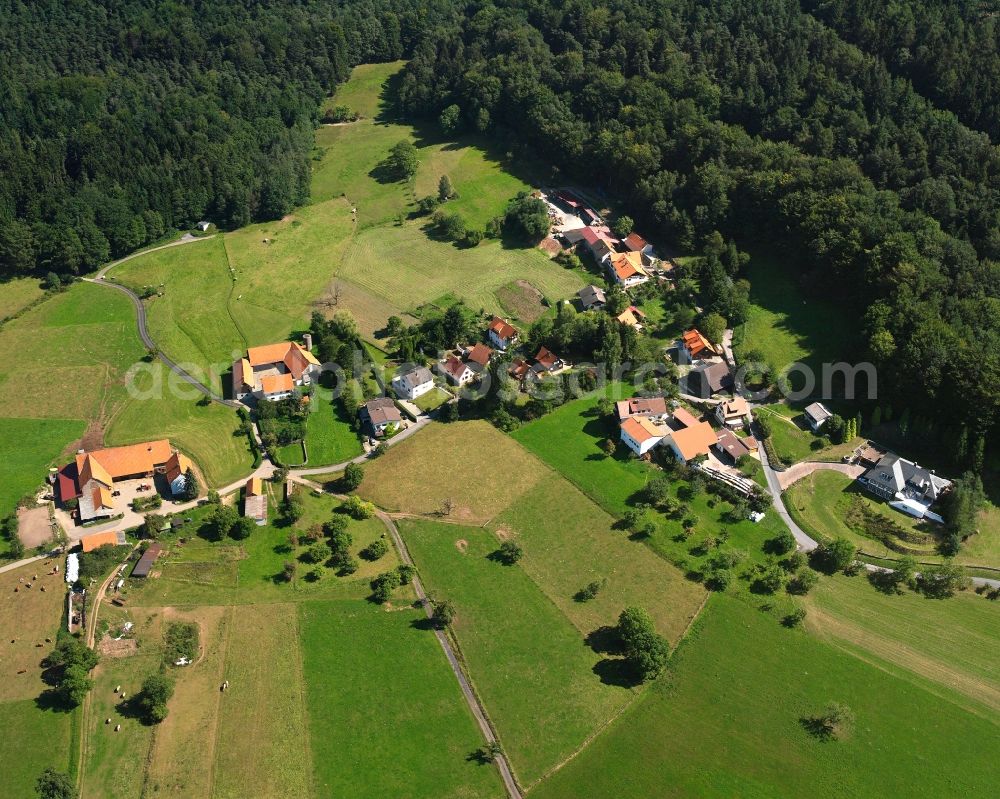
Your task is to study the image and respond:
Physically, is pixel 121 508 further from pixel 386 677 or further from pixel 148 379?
pixel 386 677

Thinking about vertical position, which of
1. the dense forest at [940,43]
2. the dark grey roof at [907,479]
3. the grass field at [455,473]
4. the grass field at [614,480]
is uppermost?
the dense forest at [940,43]

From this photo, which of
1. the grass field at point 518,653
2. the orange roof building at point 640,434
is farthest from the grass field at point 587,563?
the orange roof building at point 640,434

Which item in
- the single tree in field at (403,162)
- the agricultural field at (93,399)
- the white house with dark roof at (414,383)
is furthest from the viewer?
the single tree in field at (403,162)

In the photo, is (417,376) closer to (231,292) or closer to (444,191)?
(231,292)

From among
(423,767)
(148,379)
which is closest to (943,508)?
(423,767)

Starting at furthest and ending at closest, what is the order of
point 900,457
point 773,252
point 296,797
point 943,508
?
point 773,252 → point 900,457 → point 943,508 → point 296,797

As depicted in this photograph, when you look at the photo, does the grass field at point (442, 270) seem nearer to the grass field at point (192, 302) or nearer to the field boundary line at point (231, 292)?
the field boundary line at point (231, 292)
